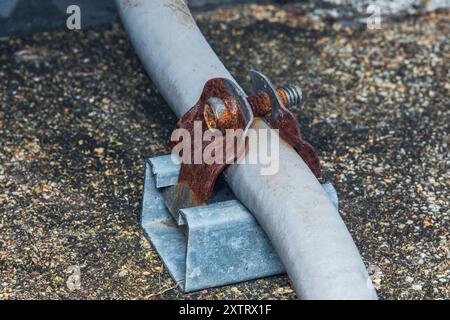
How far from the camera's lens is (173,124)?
3.33 meters

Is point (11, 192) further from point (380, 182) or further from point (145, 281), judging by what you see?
point (380, 182)

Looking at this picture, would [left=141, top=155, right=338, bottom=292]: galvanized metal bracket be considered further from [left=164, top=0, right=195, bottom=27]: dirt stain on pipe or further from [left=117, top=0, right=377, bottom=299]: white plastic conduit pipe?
[left=164, top=0, right=195, bottom=27]: dirt stain on pipe

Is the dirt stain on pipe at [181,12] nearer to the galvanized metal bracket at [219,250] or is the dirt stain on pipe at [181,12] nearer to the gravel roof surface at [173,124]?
the gravel roof surface at [173,124]

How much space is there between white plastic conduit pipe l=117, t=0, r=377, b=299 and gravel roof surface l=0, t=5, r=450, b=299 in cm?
26

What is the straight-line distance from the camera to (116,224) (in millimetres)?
2832

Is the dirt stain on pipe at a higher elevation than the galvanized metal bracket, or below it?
higher

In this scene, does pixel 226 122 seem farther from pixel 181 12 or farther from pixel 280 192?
pixel 181 12

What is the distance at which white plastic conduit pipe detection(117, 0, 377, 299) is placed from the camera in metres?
2.28

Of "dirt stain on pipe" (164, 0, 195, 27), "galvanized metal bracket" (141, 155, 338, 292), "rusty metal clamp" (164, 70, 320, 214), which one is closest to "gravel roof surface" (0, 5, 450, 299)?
"galvanized metal bracket" (141, 155, 338, 292)

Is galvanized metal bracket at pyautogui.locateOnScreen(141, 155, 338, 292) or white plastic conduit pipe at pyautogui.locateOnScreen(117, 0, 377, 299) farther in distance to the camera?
galvanized metal bracket at pyautogui.locateOnScreen(141, 155, 338, 292)

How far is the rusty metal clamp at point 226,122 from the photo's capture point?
2553mm

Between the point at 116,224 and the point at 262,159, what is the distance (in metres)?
0.54

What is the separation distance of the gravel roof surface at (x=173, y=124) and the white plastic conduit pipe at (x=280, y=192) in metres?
0.26

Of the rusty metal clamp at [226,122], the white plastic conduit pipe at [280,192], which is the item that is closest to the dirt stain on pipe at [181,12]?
the white plastic conduit pipe at [280,192]
